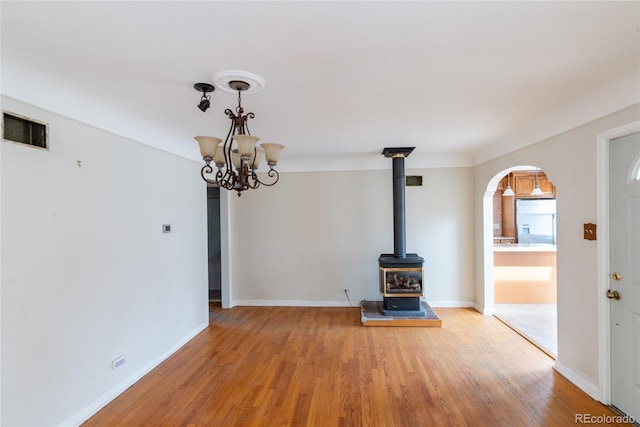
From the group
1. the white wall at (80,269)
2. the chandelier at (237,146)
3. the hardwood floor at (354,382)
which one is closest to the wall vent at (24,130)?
the white wall at (80,269)

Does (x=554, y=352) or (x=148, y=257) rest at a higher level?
(x=148, y=257)

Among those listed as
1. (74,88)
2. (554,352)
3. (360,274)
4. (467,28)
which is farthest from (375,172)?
(74,88)

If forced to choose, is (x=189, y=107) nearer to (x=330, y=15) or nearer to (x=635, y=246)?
(x=330, y=15)

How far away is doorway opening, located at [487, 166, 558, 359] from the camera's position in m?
3.92

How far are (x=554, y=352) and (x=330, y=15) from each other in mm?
3772

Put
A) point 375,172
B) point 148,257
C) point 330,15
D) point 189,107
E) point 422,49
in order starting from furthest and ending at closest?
1. point 375,172
2. point 148,257
3. point 189,107
4. point 422,49
5. point 330,15

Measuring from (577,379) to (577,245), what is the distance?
1.13 meters

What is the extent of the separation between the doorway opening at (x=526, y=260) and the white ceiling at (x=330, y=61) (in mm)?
1751

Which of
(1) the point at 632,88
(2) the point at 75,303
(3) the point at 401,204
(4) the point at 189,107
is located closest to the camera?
(1) the point at 632,88

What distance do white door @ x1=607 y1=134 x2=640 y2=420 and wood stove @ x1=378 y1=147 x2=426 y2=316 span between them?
2.07 metres

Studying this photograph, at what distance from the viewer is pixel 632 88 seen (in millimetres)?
1969

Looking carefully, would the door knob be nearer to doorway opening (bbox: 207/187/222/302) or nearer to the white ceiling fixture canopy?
the white ceiling fixture canopy

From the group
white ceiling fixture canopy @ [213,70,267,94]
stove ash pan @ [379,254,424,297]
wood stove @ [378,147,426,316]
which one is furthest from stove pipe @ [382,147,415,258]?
white ceiling fixture canopy @ [213,70,267,94]

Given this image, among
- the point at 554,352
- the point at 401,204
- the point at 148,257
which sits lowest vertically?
the point at 554,352
